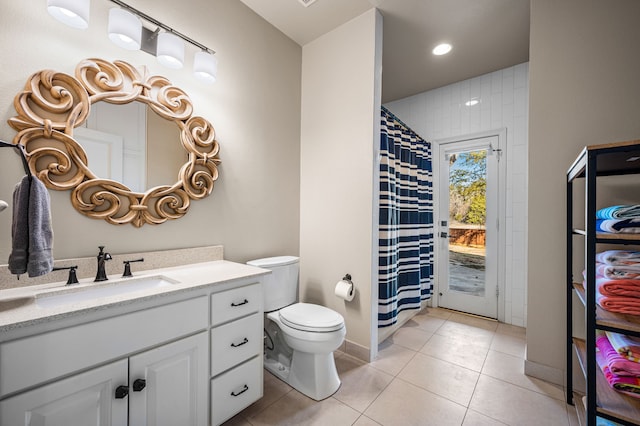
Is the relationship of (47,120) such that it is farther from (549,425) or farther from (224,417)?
(549,425)

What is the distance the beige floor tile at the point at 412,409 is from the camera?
1.44 metres

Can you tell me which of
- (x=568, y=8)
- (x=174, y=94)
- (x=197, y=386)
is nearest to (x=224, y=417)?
(x=197, y=386)

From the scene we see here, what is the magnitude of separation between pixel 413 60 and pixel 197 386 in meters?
3.16

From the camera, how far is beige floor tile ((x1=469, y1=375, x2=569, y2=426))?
144 cm

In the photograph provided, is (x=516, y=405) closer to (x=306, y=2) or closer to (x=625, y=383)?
(x=625, y=383)

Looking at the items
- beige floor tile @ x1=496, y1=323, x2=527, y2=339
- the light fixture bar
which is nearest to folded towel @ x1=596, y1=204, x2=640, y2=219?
beige floor tile @ x1=496, y1=323, x2=527, y2=339

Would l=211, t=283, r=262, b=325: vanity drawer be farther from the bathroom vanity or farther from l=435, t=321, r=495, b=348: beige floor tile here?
l=435, t=321, r=495, b=348: beige floor tile

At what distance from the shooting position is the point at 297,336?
161cm

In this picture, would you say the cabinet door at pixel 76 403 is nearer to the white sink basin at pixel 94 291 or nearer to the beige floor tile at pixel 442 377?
the white sink basin at pixel 94 291

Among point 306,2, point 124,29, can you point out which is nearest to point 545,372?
point 306,2

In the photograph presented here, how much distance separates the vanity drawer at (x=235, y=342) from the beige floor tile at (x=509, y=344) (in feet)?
6.67

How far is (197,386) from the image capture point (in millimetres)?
1206

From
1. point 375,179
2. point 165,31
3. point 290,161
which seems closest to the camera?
point 165,31

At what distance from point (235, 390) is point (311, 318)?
22.1 inches
